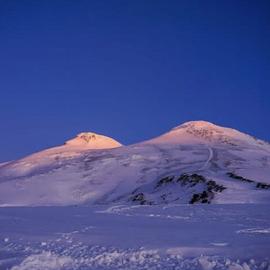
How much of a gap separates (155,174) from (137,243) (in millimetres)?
47659

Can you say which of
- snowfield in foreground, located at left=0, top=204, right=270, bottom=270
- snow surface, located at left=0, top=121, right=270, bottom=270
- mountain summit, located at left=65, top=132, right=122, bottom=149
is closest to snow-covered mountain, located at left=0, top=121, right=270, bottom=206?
snow surface, located at left=0, top=121, right=270, bottom=270

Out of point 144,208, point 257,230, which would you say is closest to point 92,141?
point 144,208

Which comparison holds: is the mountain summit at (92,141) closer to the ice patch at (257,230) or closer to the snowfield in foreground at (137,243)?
the snowfield in foreground at (137,243)

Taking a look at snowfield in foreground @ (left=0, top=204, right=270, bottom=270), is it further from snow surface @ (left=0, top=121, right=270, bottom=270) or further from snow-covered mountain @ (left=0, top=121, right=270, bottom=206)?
snow-covered mountain @ (left=0, top=121, right=270, bottom=206)

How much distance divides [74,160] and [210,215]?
58.5m

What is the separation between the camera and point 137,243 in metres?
12.0

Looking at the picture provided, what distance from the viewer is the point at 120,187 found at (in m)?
55.0

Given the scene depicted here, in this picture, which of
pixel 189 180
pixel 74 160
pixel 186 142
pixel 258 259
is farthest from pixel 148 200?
pixel 186 142

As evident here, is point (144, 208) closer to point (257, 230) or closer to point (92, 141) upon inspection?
point (257, 230)

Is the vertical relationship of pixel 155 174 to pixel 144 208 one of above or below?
above

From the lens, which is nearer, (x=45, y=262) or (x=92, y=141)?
(x=45, y=262)

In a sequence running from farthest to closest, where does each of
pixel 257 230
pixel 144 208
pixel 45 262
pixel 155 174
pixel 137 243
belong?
pixel 155 174
pixel 144 208
pixel 257 230
pixel 137 243
pixel 45 262

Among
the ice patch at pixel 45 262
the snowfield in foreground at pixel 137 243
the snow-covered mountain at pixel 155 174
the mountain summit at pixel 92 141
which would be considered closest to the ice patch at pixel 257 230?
the snowfield in foreground at pixel 137 243

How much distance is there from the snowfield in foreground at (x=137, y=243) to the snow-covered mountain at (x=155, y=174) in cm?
1765
